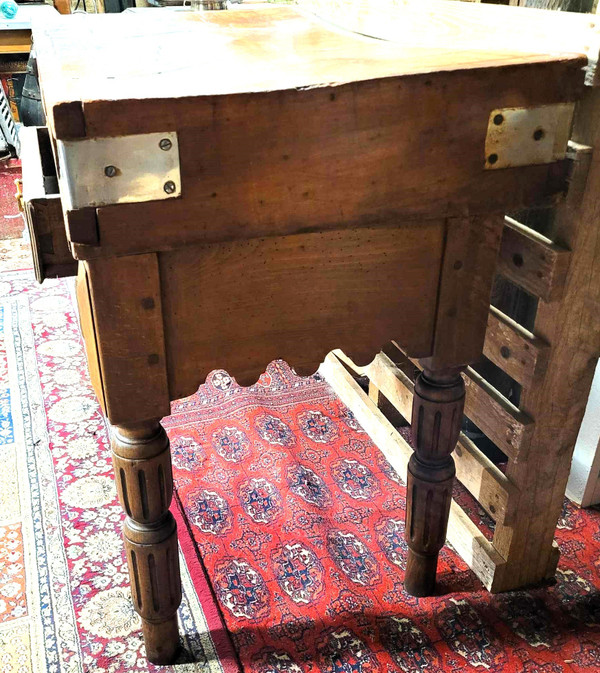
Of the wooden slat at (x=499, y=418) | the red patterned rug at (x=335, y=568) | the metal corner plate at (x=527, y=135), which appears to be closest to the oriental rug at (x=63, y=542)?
the red patterned rug at (x=335, y=568)

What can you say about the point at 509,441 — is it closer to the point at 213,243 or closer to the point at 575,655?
the point at 575,655

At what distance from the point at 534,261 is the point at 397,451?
0.71m

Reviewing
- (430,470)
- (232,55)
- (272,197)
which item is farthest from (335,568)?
(232,55)

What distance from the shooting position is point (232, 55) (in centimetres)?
103

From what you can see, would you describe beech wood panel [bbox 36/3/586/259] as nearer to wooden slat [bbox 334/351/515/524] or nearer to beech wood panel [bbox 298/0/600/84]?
beech wood panel [bbox 298/0/600/84]

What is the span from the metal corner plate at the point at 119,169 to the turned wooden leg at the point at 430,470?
1.94 feet

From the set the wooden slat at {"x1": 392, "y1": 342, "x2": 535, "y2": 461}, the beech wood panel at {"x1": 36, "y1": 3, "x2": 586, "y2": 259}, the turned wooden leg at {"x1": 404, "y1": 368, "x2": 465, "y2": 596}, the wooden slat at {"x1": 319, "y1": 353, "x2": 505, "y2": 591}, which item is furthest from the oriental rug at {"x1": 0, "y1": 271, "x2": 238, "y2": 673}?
the beech wood panel at {"x1": 36, "y1": 3, "x2": 586, "y2": 259}

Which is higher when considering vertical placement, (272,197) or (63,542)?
(272,197)

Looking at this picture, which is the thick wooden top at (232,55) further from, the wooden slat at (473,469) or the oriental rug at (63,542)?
the oriental rug at (63,542)

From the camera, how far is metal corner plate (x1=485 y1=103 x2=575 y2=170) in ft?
3.00

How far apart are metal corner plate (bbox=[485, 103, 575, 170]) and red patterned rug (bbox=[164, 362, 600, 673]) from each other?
870mm

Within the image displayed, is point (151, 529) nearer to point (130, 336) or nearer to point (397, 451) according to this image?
point (130, 336)

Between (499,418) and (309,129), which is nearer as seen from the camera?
(309,129)

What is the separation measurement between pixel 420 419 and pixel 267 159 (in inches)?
23.3
